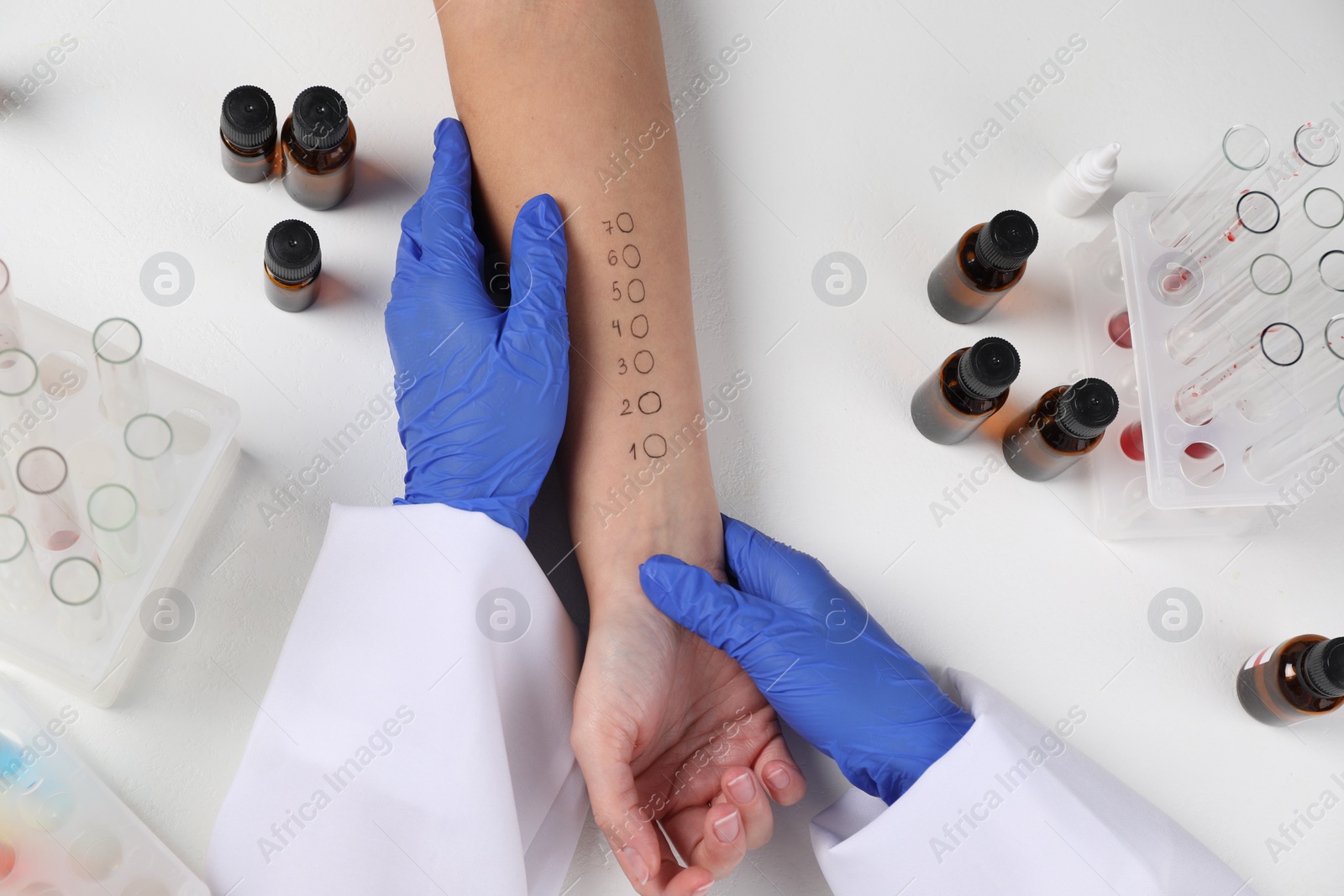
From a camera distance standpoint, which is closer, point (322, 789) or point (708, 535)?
point (322, 789)

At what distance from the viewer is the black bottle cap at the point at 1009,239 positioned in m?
1.35

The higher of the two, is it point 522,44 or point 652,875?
point 522,44

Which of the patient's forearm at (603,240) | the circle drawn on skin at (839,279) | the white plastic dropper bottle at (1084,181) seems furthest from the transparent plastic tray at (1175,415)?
the patient's forearm at (603,240)

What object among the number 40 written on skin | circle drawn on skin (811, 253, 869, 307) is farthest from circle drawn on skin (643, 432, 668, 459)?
circle drawn on skin (811, 253, 869, 307)

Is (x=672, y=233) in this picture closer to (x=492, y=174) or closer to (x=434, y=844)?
(x=492, y=174)

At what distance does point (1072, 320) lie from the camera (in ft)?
5.02

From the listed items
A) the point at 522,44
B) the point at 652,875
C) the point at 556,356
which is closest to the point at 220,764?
the point at 652,875

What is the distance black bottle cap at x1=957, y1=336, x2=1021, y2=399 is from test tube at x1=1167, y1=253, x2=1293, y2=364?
276 millimetres

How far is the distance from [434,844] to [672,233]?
0.86 metres

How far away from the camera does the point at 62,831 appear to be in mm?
1080

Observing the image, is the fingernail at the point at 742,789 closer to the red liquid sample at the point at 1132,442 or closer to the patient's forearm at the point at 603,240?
the patient's forearm at the point at 603,240

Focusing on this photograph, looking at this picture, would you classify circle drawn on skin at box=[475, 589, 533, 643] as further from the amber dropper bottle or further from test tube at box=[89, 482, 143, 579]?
the amber dropper bottle

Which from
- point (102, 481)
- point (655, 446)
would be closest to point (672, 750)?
point (655, 446)

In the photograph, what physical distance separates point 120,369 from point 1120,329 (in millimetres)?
1356
